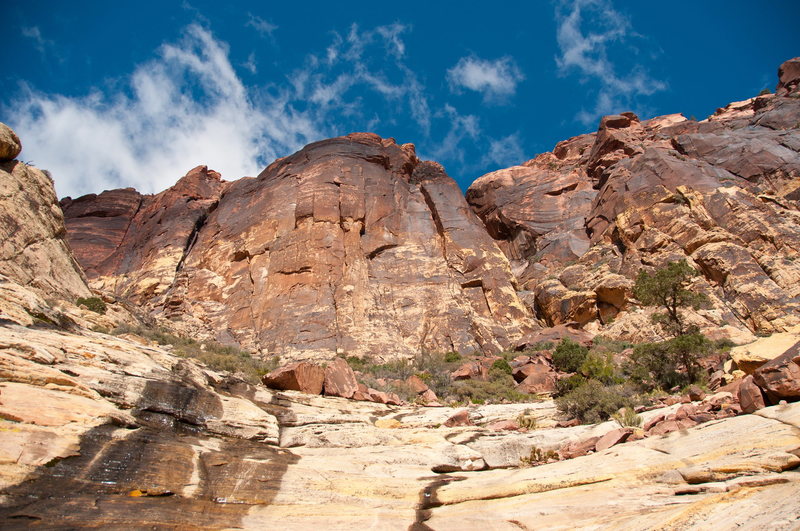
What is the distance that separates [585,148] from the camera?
240ft

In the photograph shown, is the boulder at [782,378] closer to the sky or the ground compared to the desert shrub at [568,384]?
closer to the ground

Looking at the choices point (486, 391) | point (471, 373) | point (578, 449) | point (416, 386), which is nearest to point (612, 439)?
point (578, 449)

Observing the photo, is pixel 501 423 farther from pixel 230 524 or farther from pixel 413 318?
pixel 413 318

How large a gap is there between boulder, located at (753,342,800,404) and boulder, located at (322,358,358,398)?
33.3 ft

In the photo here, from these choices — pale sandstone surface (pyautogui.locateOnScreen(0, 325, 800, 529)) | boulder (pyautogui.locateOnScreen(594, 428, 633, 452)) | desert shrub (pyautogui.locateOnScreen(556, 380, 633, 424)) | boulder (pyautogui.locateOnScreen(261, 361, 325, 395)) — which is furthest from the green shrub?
boulder (pyautogui.locateOnScreen(594, 428, 633, 452))

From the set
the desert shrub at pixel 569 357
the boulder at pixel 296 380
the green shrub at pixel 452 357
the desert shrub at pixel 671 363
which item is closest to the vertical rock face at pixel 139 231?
the green shrub at pixel 452 357

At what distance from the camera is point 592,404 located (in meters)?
12.6

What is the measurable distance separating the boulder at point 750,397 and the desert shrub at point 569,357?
1497 centimetres

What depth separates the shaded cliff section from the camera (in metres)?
33.2

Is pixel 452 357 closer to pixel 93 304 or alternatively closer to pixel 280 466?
pixel 93 304

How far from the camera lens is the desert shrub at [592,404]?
12.0 metres

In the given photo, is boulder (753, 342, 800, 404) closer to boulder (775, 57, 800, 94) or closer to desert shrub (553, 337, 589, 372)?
desert shrub (553, 337, 589, 372)

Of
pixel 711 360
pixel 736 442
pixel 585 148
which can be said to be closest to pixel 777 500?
pixel 736 442

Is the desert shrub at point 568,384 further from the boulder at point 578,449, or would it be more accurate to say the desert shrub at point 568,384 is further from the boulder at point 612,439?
the boulder at point 612,439
